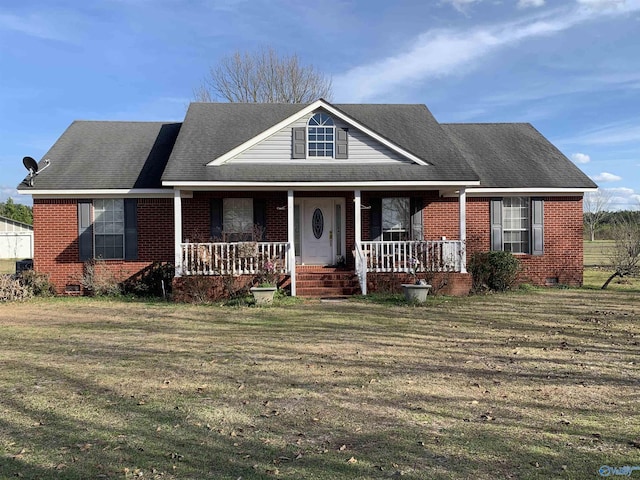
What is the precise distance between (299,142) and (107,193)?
582 centimetres

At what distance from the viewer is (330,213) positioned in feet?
52.4

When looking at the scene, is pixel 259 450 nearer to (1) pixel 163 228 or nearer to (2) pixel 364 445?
(2) pixel 364 445

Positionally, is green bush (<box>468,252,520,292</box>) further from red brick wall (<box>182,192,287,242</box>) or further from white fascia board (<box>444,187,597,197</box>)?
red brick wall (<box>182,192,287,242</box>)

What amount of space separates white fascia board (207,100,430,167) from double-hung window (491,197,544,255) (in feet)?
10.9

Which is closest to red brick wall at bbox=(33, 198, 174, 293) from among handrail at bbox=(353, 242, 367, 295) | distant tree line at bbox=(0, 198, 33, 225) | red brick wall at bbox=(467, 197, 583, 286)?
handrail at bbox=(353, 242, 367, 295)

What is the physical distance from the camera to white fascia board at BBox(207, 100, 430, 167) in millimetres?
14297

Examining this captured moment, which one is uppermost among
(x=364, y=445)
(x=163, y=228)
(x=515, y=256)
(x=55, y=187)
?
(x=55, y=187)

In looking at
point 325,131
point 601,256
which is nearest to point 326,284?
point 325,131

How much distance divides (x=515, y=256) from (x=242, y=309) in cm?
920

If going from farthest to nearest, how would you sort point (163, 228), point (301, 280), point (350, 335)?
point (163, 228), point (301, 280), point (350, 335)

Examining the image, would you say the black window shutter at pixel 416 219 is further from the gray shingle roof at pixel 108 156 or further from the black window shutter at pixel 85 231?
the black window shutter at pixel 85 231

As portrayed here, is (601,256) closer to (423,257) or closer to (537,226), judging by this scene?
(537,226)

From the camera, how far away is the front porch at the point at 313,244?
43.7 feet

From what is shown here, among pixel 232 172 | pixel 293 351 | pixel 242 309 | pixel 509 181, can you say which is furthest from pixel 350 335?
pixel 509 181
